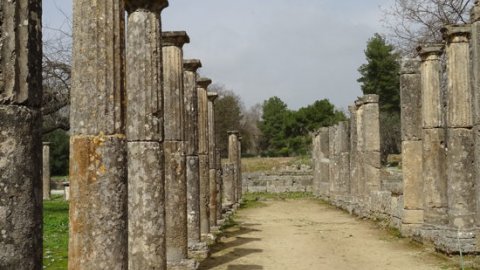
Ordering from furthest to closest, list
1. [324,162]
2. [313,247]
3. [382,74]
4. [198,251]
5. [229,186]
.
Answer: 1. [382,74]
2. [324,162]
3. [229,186]
4. [313,247]
5. [198,251]

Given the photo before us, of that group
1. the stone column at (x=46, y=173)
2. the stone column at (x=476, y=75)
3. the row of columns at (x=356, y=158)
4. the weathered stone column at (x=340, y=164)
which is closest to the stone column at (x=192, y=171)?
the stone column at (x=476, y=75)

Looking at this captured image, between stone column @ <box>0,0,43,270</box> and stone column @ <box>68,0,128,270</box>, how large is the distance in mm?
2316

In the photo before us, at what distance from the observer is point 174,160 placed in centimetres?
1088

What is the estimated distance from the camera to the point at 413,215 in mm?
15469

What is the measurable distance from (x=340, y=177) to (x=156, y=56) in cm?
2021

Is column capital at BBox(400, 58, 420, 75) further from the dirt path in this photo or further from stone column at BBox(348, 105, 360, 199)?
stone column at BBox(348, 105, 360, 199)

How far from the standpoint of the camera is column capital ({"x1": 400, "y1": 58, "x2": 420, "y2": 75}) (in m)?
16.2

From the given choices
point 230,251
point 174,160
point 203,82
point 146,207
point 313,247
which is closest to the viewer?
point 146,207

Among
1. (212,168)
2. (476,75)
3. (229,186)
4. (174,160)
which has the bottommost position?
(229,186)

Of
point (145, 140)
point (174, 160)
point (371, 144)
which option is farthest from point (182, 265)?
point (371, 144)

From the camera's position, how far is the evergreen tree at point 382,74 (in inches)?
2061

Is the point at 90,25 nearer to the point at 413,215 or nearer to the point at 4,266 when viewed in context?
the point at 4,266

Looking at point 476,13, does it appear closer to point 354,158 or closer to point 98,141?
point 98,141

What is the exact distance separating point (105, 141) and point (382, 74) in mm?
50336
